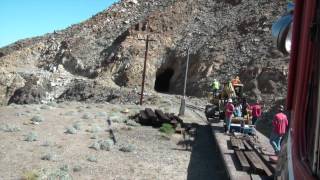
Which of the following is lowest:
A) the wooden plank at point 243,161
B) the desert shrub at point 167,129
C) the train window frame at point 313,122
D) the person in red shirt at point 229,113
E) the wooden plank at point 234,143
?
the desert shrub at point 167,129

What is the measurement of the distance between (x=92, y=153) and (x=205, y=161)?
3698mm

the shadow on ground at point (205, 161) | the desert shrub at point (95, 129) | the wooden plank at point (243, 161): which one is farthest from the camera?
the desert shrub at point (95, 129)

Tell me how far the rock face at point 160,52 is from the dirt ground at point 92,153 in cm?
2152

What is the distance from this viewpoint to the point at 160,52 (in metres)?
64.3

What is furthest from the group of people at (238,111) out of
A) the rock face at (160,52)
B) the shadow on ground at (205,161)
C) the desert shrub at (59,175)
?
the rock face at (160,52)

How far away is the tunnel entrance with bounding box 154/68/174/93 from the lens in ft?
209

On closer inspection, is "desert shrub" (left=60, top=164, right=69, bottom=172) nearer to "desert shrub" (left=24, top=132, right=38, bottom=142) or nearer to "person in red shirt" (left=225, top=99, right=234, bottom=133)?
"desert shrub" (left=24, top=132, right=38, bottom=142)

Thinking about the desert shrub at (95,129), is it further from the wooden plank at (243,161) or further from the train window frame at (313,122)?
the train window frame at (313,122)

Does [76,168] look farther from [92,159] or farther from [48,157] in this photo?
[48,157]

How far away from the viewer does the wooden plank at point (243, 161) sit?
41.6 ft

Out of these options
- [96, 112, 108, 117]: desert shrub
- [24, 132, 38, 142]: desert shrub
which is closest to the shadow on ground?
[24, 132, 38, 142]: desert shrub

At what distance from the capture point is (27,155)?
17109 mm

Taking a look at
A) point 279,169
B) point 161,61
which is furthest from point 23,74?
point 279,169

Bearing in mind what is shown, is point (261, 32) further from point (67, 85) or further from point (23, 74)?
point (23, 74)
